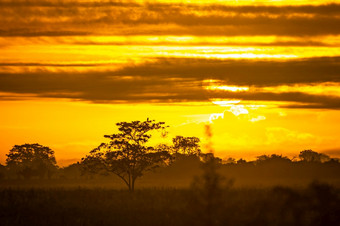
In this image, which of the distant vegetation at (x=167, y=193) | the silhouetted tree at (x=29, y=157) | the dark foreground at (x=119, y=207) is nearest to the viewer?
the distant vegetation at (x=167, y=193)

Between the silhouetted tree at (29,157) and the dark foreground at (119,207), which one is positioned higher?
the silhouetted tree at (29,157)

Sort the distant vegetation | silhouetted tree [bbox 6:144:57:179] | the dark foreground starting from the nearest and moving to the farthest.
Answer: the distant vegetation < the dark foreground < silhouetted tree [bbox 6:144:57:179]

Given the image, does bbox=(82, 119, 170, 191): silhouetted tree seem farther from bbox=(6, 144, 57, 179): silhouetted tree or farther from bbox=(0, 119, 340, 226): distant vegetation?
bbox=(6, 144, 57, 179): silhouetted tree

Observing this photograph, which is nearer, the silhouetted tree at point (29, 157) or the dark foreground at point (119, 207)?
the dark foreground at point (119, 207)

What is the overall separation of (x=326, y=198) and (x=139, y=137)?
2715 inches

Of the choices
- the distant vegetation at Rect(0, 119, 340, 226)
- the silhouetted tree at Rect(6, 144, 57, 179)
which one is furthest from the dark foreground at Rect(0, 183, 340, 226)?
the silhouetted tree at Rect(6, 144, 57, 179)

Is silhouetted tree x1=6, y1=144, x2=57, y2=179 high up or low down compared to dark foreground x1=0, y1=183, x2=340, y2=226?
up

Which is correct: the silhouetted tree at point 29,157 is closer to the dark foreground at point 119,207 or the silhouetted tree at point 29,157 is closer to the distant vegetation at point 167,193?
the distant vegetation at point 167,193

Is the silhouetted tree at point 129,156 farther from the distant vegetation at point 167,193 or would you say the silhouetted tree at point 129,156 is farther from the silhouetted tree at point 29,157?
the silhouetted tree at point 29,157

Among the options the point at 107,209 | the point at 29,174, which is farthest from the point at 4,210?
the point at 29,174

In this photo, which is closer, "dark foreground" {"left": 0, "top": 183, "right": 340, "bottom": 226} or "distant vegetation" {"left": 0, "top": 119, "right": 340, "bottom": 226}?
"distant vegetation" {"left": 0, "top": 119, "right": 340, "bottom": 226}

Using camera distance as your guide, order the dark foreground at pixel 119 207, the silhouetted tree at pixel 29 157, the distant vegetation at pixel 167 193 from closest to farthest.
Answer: the distant vegetation at pixel 167 193
the dark foreground at pixel 119 207
the silhouetted tree at pixel 29 157

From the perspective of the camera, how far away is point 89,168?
96.3m

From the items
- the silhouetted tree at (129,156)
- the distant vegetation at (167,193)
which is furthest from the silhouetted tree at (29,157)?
the silhouetted tree at (129,156)
